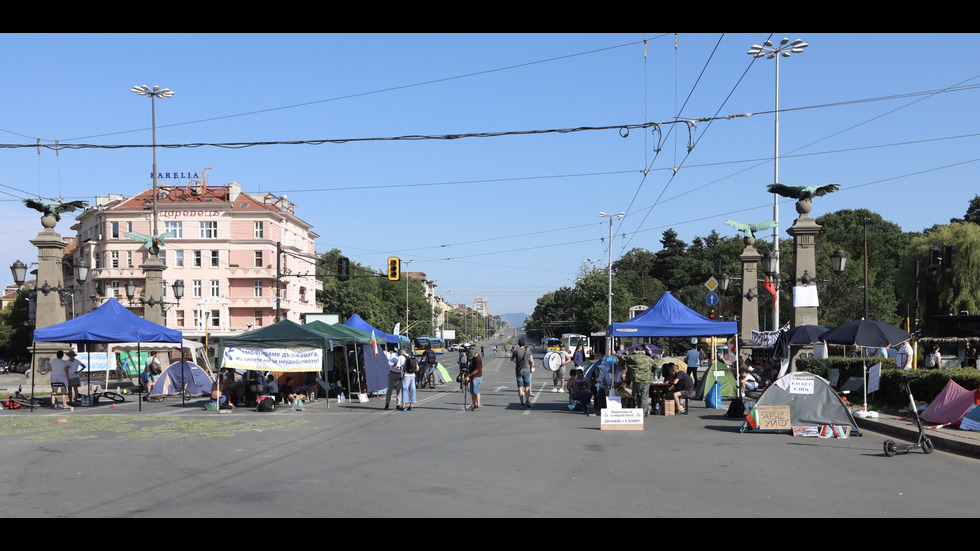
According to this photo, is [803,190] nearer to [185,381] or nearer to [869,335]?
[869,335]

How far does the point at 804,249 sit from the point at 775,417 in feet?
40.3

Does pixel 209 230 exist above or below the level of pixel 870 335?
above

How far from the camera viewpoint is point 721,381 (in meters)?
23.4

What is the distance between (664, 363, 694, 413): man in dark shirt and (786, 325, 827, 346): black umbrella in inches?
185

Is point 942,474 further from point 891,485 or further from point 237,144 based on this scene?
point 237,144

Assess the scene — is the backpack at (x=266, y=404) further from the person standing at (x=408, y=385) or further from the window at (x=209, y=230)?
the window at (x=209, y=230)

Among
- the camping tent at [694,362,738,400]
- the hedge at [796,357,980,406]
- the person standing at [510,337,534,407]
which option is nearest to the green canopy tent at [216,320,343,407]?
the person standing at [510,337,534,407]

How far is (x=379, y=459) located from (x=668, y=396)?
10.1 meters

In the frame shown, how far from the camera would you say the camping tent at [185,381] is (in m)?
27.4

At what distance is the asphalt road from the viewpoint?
816 centimetres

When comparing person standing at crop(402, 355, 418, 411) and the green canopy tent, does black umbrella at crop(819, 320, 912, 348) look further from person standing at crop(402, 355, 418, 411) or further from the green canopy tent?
the green canopy tent

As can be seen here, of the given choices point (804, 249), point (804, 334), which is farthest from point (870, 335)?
point (804, 249)

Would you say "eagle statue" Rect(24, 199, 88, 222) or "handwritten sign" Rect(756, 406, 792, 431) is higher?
"eagle statue" Rect(24, 199, 88, 222)

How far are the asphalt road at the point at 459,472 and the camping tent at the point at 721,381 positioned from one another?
549 centimetres
